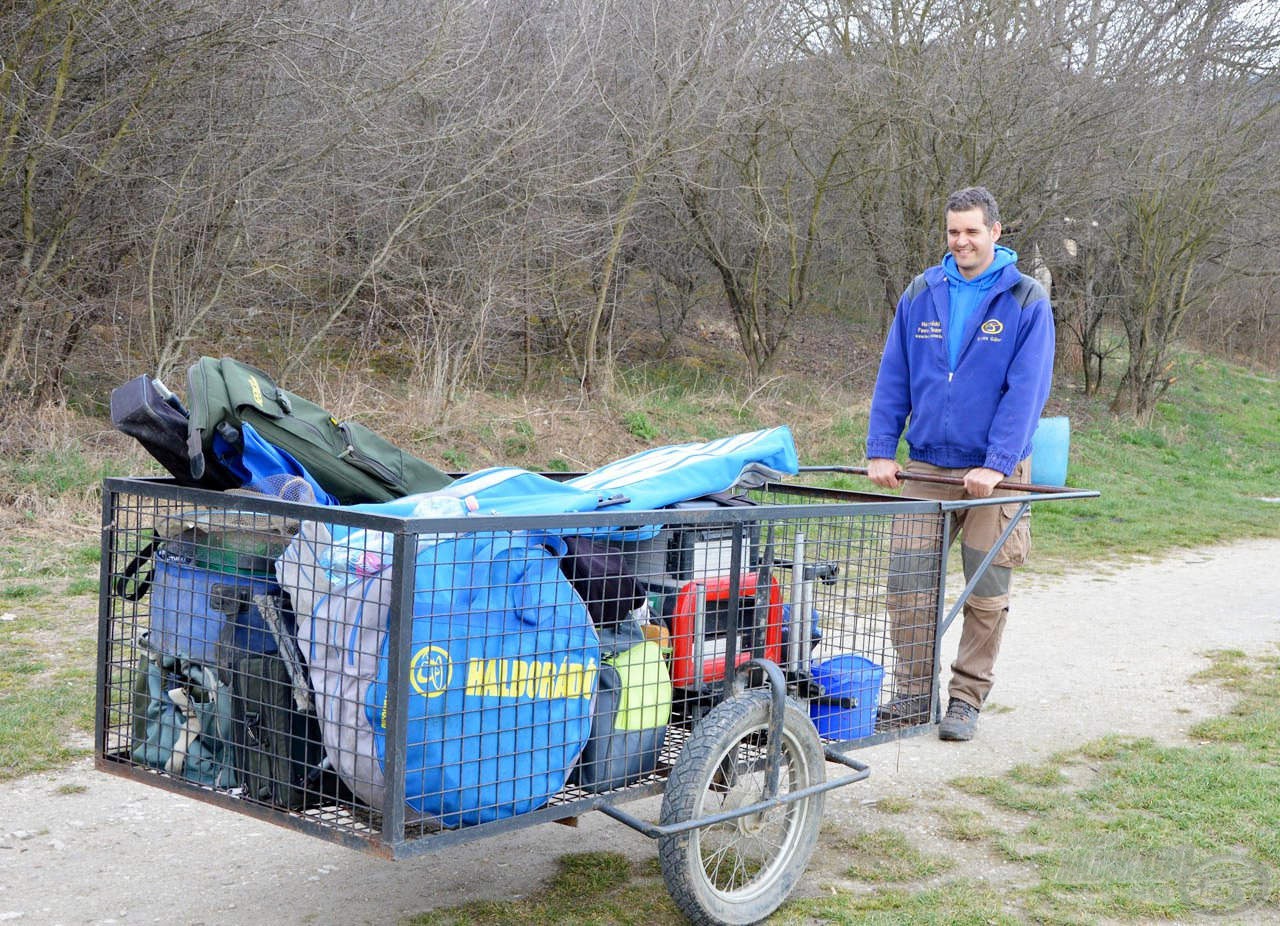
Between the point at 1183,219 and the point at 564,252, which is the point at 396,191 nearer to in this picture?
the point at 564,252

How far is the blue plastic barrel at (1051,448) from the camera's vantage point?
524 cm

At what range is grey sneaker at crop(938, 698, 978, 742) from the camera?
17.5 feet

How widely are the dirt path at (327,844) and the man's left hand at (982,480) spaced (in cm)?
108

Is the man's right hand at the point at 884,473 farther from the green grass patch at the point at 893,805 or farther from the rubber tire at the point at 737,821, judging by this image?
the rubber tire at the point at 737,821

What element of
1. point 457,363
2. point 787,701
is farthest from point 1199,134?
point 787,701

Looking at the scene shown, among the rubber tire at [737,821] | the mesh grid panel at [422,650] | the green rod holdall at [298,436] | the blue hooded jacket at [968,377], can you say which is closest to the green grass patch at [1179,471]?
the blue hooded jacket at [968,377]

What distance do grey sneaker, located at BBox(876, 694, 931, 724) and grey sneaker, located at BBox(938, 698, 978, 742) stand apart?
3.82ft

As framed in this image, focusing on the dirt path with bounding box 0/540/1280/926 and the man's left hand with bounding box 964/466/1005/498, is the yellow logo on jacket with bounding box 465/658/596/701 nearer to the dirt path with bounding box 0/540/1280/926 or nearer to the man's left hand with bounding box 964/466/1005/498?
the dirt path with bounding box 0/540/1280/926

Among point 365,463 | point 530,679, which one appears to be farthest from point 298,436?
point 530,679

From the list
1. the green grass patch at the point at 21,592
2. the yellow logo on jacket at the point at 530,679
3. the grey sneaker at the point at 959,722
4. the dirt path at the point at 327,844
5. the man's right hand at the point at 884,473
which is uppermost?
the man's right hand at the point at 884,473

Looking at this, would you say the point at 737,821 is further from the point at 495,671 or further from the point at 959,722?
the point at 959,722

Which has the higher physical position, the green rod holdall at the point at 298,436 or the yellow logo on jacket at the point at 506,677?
the green rod holdall at the point at 298,436

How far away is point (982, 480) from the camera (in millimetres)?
4867

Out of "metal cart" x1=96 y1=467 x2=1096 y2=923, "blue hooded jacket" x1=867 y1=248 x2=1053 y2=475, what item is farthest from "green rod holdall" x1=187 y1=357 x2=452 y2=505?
"blue hooded jacket" x1=867 y1=248 x2=1053 y2=475
